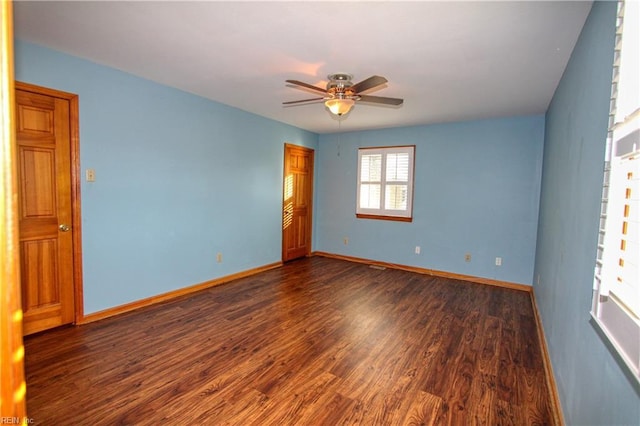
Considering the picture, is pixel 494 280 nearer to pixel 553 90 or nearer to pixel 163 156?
pixel 553 90

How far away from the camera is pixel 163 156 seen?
136 inches

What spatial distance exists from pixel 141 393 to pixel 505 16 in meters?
3.31

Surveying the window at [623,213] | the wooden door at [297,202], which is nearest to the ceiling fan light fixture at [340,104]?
the window at [623,213]

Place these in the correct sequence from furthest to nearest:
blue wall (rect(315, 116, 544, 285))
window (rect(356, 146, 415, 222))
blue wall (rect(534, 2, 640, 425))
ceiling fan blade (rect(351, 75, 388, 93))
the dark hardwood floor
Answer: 1. window (rect(356, 146, 415, 222))
2. blue wall (rect(315, 116, 544, 285))
3. ceiling fan blade (rect(351, 75, 388, 93))
4. the dark hardwood floor
5. blue wall (rect(534, 2, 640, 425))

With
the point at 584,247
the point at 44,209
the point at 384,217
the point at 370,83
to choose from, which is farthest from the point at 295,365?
the point at 384,217

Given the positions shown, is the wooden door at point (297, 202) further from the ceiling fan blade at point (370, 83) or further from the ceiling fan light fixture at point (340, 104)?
the ceiling fan blade at point (370, 83)

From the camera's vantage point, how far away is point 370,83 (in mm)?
2346

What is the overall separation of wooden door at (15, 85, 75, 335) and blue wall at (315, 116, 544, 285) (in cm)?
420

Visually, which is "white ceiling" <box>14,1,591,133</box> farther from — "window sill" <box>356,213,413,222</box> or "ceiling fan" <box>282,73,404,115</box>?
"window sill" <box>356,213,413,222</box>

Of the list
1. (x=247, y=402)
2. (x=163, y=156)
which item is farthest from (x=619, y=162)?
(x=163, y=156)

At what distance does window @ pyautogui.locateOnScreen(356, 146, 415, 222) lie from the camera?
17.0ft

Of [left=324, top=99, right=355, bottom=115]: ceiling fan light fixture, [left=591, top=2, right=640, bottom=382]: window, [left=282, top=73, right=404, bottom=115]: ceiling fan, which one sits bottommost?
[left=591, top=2, right=640, bottom=382]: window

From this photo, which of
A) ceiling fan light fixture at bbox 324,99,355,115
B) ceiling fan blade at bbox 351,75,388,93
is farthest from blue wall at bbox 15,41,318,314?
ceiling fan blade at bbox 351,75,388,93

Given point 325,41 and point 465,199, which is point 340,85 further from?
point 465,199
